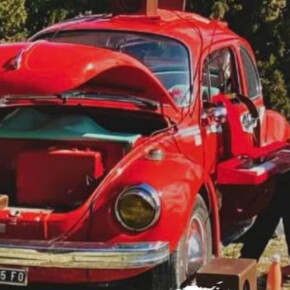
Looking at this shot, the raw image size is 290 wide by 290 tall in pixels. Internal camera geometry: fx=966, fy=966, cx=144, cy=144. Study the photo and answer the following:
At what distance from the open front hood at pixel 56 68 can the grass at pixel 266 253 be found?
1.87 m

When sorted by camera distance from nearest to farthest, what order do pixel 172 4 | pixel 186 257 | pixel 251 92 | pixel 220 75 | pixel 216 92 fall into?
pixel 186 257, pixel 216 92, pixel 220 75, pixel 251 92, pixel 172 4

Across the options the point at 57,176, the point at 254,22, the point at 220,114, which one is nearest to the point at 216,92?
the point at 220,114

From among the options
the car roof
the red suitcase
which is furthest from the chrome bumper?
the car roof

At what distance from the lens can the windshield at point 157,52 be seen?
6928mm

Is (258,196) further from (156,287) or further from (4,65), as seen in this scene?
(4,65)

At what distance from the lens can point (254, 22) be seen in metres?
14.5

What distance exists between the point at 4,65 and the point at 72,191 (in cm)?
94

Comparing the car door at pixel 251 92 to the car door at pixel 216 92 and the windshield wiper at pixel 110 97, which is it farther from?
the windshield wiper at pixel 110 97

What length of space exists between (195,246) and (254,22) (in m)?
8.85

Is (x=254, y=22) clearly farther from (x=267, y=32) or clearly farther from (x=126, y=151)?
(x=126, y=151)

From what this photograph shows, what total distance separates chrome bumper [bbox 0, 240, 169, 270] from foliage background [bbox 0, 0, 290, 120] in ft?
28.7

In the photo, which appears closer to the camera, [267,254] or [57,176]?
[57,176]

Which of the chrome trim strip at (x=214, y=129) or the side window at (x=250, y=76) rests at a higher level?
the side window at (x=250, y=76)

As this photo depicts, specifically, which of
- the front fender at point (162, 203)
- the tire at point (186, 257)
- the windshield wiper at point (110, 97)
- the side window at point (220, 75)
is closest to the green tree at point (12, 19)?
the side window at point (220, 75)
